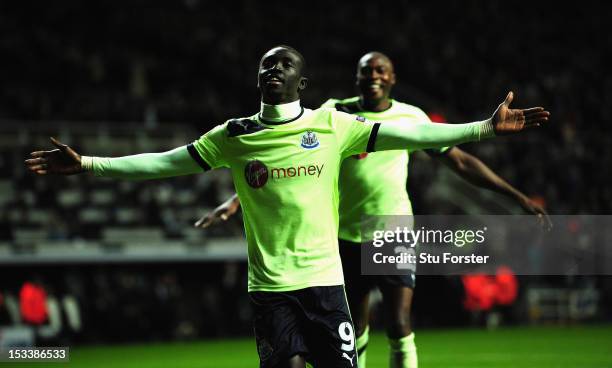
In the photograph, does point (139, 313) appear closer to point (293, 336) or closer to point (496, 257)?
point (496, 257)

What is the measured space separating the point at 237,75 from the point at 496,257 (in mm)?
9664

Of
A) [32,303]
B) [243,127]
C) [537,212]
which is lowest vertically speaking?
[32,303]

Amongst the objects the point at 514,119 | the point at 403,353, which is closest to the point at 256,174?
the point at 514,119

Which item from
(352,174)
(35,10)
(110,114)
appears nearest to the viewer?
(352,174)

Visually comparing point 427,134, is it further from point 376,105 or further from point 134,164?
point 376,105

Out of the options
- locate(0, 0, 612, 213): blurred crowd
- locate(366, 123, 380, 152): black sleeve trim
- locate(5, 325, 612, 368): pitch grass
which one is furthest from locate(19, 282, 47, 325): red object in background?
locate(366, 123, 380, 152): black sleeve trim

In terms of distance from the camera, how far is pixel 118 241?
20.1 m

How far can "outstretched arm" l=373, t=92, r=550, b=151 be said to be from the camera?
16.4 feet

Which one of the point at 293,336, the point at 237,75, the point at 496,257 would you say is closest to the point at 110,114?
the point at 237,75

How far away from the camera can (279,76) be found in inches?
205

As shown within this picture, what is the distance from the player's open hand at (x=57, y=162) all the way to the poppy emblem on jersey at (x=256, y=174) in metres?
0.88

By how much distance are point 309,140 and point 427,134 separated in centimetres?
60

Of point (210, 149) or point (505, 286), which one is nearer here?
point (210, 149)

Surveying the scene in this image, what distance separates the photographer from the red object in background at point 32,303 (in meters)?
18.5
